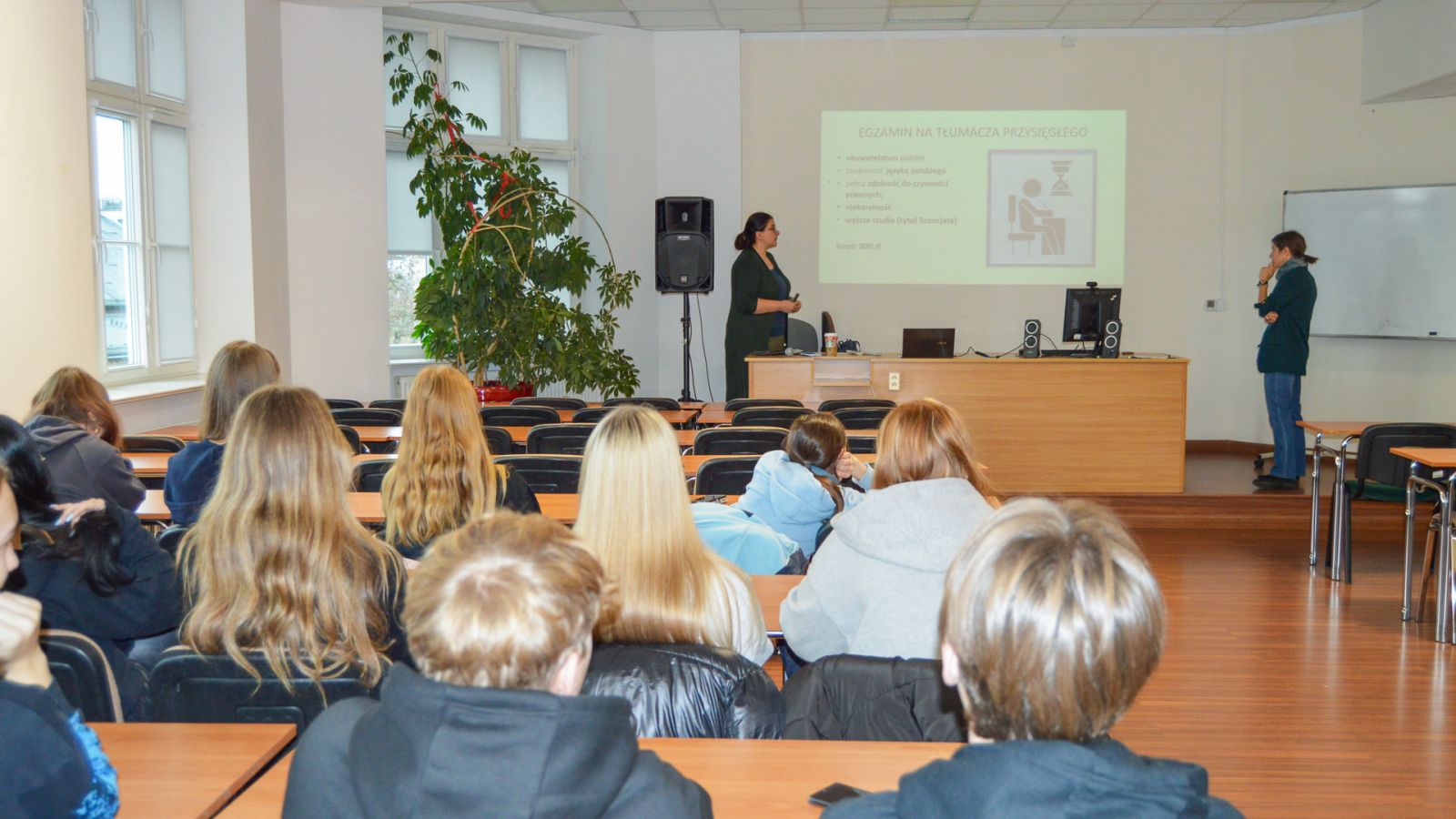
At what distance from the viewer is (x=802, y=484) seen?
11.0 feet

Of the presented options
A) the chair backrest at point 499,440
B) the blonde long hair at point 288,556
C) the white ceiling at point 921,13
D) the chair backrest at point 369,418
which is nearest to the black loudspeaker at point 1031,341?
the white ceiling at point 921,13

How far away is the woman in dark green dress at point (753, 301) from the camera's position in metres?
7.94

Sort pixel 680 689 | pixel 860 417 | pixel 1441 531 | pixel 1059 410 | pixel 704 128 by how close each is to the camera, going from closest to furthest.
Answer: pixel 680 689 → pixel 1441 531 → pixel 860 417 → pixel 1059 410 → pixel 704 128

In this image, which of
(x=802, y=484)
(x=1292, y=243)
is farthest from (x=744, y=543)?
(x=1292, y=243)

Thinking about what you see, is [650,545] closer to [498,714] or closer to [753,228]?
[498,714]

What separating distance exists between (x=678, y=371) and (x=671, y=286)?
0.93 meters

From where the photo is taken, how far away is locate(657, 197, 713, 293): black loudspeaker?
29.1 ft

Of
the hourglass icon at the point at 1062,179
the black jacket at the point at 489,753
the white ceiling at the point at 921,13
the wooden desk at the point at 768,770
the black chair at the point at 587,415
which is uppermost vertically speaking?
the white ceiling at the point at 921,13

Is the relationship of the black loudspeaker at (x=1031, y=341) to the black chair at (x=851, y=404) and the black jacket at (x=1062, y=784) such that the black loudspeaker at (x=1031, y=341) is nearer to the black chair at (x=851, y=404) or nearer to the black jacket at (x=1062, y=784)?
the black chair at (x=851, y=404)

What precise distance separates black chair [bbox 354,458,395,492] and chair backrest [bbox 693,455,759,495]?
3.58ft

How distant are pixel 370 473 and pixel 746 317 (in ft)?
14.0

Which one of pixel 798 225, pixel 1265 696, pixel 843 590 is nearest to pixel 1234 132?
pixel 798 225

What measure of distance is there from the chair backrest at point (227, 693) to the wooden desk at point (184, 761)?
12cm

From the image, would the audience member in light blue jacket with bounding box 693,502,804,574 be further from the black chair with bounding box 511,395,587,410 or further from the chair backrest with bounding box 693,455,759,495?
the black chair with bounding box 511,395,587,410
